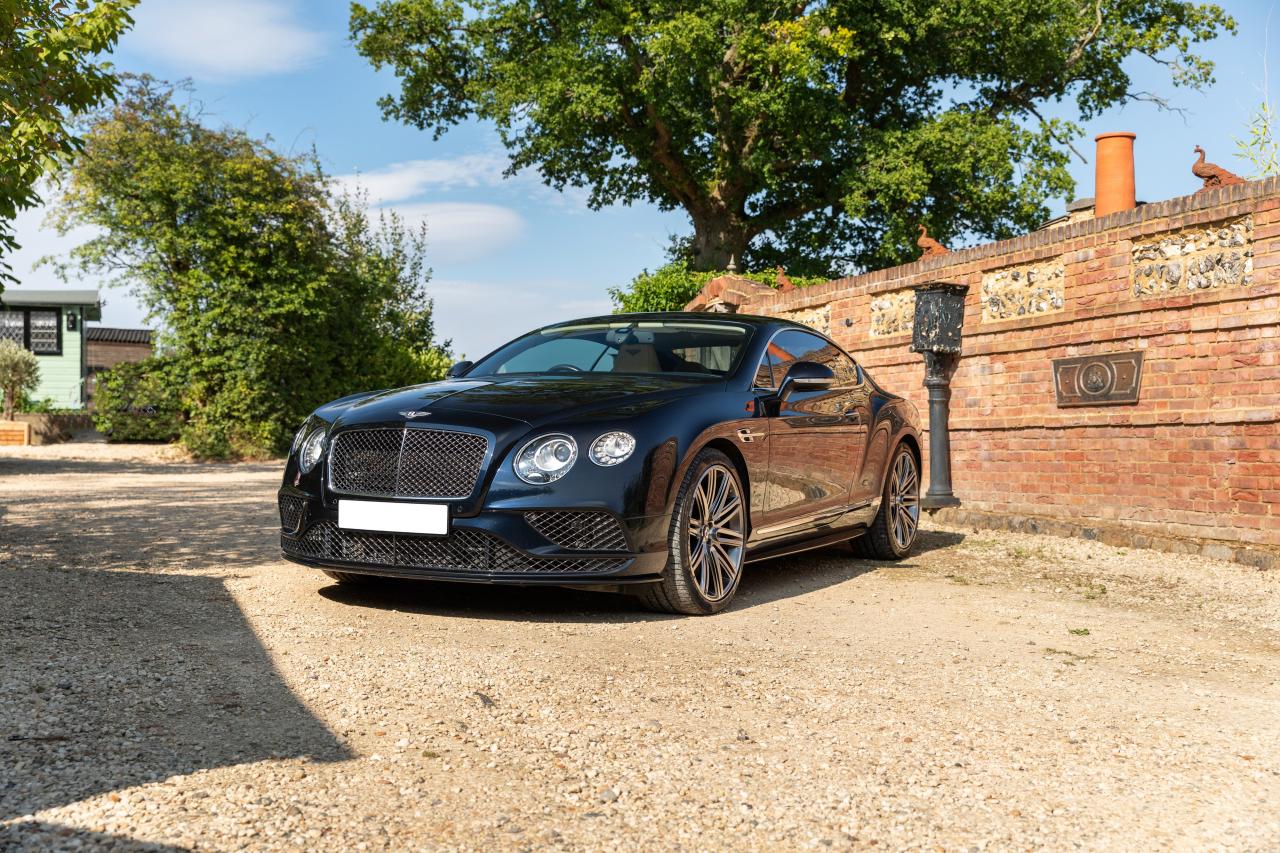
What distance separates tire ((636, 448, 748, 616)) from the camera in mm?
5316

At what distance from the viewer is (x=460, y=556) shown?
5.06m

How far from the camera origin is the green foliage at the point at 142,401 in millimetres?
20953

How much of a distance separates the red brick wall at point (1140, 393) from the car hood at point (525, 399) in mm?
4213

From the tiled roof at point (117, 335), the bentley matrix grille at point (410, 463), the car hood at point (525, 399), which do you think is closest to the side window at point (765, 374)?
the car hood at point (525, 399)

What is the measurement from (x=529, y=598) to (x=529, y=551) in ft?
3.06

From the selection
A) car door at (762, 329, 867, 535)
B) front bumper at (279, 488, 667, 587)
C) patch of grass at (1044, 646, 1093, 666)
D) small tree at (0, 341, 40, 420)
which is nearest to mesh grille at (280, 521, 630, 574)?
front bumper at (279, 488, 667, 587)

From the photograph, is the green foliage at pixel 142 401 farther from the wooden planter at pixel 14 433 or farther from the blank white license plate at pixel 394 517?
the blank white license plate at pixel 394 517

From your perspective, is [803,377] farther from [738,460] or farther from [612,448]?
[612,448]

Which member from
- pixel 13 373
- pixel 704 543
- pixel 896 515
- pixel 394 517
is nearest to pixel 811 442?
pixel 704 543

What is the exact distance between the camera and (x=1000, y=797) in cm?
302

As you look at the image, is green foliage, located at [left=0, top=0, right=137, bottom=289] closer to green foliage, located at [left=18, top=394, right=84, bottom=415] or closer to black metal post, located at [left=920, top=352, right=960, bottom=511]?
black metal post, located at [left=920, top=352, right=960, bottom=511]

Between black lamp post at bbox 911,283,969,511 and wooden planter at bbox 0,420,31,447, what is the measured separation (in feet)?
63.2

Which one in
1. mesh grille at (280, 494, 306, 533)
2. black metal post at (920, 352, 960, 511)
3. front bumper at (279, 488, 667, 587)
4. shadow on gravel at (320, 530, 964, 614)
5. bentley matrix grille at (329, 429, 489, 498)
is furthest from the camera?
black metal post at (920, 352, 960, 511)

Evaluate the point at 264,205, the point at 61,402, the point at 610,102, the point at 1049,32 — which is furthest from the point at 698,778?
the point at 61,402
